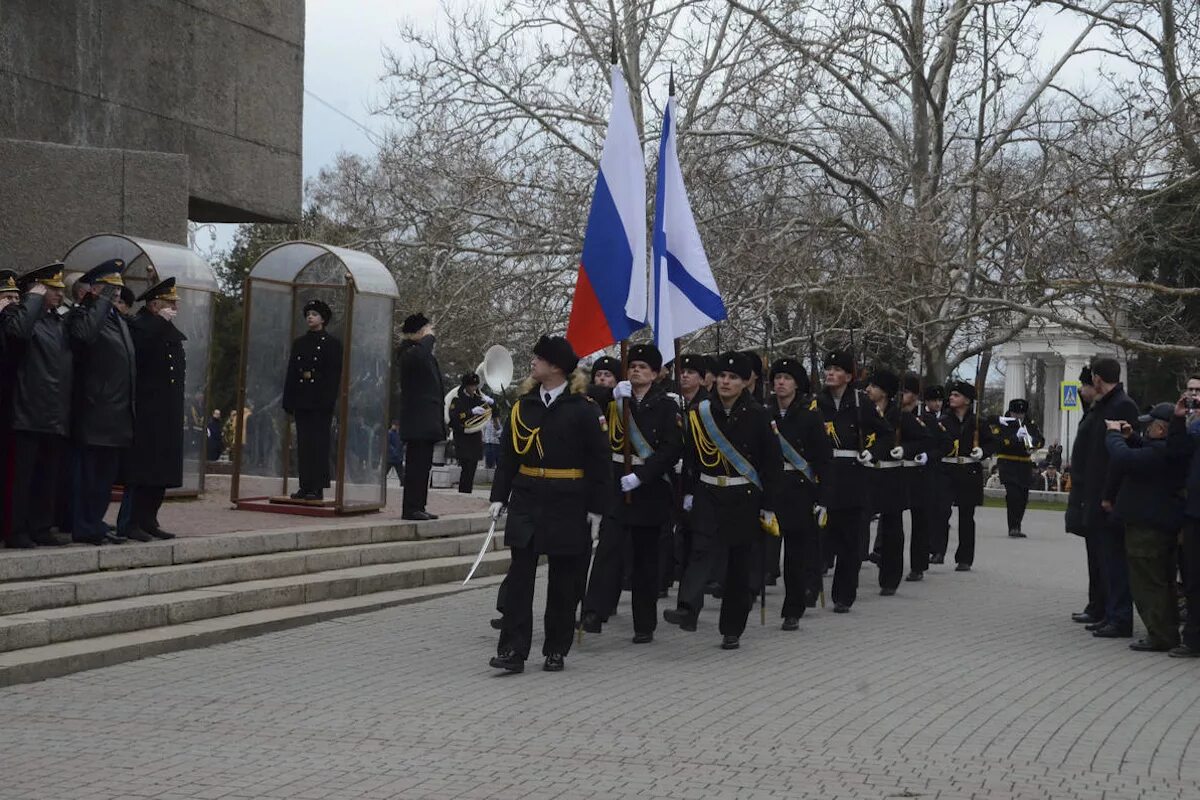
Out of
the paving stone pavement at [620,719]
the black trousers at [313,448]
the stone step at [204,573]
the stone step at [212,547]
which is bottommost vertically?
the paving stone pavement at [620,719]

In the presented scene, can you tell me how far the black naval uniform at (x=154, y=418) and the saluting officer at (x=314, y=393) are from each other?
280 cm

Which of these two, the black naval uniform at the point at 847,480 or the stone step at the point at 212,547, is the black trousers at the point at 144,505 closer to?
the stone step at the point at 212,547

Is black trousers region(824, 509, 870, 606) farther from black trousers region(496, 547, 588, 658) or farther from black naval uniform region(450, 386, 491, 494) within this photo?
black naval uniform region(450, 386, 491, 494)

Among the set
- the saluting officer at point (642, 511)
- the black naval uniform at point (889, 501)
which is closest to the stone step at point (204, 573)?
the saluting officer at point (642, 511)

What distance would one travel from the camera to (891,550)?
48.3 feet

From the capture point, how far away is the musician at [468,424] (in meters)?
23.3

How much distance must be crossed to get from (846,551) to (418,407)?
4083 mm

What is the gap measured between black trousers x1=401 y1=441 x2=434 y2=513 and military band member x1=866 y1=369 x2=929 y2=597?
3.97m

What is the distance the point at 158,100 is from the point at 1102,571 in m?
10.2

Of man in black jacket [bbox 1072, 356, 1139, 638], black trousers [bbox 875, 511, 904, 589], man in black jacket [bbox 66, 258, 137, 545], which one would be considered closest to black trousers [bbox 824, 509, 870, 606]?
black trousers [bbox 875, 511, 904, 589]

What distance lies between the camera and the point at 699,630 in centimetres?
1176

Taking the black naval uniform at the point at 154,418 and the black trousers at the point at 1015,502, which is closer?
the black naval uniform at the point at 154,418

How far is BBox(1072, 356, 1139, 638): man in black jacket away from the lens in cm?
1198

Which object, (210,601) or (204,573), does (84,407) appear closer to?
(204,573)
